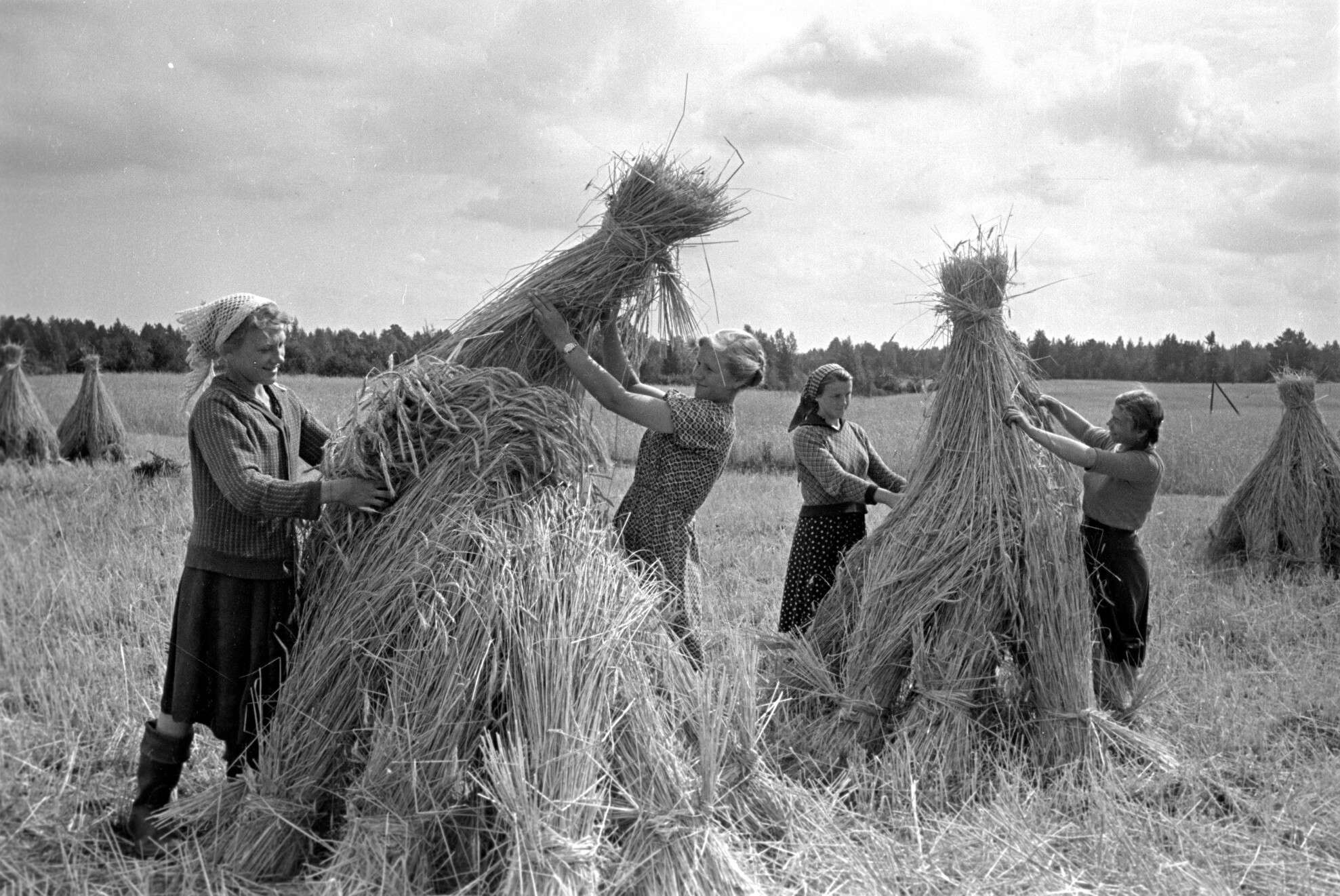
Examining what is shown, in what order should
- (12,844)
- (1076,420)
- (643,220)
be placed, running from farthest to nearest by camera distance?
(1076,420)
(643,220)
(12,844)

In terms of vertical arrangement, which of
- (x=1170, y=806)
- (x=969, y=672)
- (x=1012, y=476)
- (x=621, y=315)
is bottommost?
(x=1170, y=806)

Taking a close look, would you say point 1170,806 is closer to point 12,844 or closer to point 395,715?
point 395,715

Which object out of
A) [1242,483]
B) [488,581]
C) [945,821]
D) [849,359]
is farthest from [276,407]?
[849,359]

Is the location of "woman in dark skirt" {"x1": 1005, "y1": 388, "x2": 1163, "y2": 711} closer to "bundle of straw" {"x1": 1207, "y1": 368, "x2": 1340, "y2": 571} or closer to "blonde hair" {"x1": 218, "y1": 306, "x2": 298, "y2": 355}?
"blonde hair" {"x1": 218, "y1": 306, "x2": 298, "y2": 355}

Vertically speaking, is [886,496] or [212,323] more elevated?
[212,323]

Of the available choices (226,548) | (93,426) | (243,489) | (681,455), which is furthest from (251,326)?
(93,426)

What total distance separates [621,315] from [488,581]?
1244mm

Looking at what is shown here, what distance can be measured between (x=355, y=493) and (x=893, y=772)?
7.00 feet

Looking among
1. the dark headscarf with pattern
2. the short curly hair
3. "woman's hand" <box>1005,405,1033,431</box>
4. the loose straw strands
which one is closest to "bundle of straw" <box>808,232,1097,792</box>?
"woman's hand" <box>1005,405,1033,431</box>

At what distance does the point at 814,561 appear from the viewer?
5113mm

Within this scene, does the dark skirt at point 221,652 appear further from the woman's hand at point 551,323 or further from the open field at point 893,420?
the open field at point 893,420

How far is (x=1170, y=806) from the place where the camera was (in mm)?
3904

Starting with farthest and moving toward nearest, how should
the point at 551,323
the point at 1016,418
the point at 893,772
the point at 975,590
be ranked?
the point at 1016,418, the point at 975,590, the point at 893,772, the point at 551,323

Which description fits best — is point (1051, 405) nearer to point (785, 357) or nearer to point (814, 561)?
point (814, 561)
